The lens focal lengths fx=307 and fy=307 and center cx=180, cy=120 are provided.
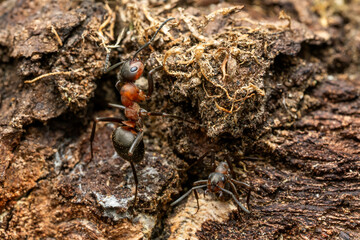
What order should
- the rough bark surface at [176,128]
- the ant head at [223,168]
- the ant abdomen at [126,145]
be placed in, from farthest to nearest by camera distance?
the ant head at [223,168] < the ant abdomen at [126,145] < the rough bark surface at [176,128]

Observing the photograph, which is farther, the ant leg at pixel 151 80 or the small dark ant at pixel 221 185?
the ant leg at pixel 151 80

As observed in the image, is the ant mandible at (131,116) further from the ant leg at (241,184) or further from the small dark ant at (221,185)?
the ant leg at (241,184)

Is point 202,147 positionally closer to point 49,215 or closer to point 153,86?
point 153,86

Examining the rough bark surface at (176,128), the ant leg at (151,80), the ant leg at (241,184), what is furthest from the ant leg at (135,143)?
the ant leg at (241,184)

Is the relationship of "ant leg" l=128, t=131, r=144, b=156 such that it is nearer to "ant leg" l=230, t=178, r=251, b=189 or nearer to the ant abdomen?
the ant abdomen

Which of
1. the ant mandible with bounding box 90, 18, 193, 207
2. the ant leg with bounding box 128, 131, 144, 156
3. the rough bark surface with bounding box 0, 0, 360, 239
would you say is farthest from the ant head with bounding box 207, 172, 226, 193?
the ant leg with bounding box 128, 131, 144, 156

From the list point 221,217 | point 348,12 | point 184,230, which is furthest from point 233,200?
point 348,12

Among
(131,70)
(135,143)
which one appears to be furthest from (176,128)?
(131,70)
